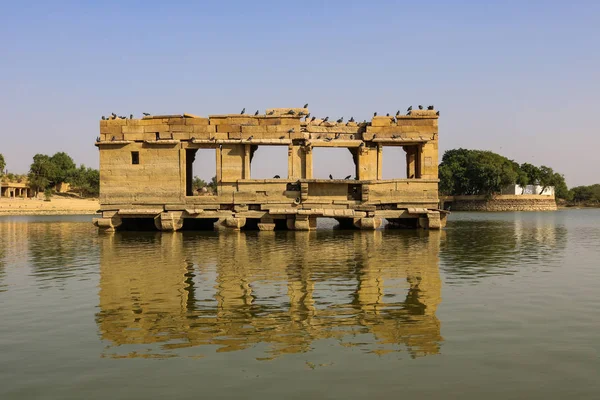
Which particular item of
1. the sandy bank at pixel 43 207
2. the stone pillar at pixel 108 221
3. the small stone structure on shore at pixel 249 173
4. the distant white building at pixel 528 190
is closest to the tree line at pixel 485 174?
the distant white building at pixel 528 190

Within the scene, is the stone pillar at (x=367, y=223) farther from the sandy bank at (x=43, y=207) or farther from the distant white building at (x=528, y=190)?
the distant white building at (x=528, y=190)

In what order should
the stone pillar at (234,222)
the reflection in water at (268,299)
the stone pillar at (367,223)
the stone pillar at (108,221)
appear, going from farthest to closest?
the stone pillar at (108,221) < the stone pillar at (234,222) < the stone pillar at (367,223) < the reflection in water at (268,299)

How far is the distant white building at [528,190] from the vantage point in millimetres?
87062

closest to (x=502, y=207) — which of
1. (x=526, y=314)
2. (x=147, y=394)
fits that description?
(x=526, y=314)

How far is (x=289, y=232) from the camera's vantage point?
27.9m

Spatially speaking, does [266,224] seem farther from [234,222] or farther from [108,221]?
[108,221]

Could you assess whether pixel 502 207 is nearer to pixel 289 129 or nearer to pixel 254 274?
pixel 289 129

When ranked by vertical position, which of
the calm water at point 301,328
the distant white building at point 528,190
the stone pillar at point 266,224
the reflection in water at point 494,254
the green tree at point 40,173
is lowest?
the calm water at point 301,328

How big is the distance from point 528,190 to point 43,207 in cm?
6832

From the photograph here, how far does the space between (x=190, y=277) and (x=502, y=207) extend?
3032 inches

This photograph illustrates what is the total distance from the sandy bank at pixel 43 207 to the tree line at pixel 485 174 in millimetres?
49227

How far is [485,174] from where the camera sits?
8562cm

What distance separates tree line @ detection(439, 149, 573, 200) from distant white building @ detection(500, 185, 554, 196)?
64 centimetres

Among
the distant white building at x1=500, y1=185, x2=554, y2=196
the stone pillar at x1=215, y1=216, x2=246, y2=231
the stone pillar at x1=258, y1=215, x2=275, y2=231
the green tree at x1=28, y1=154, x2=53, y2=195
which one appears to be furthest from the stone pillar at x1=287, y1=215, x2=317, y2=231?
the green tree at x1=28, y1=154, x2=53, y2=195
